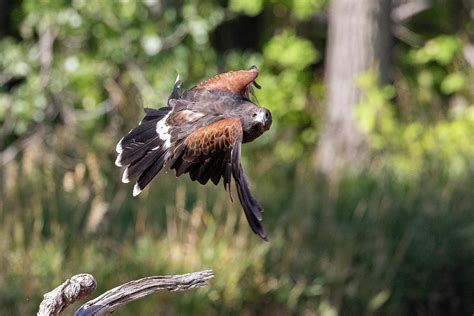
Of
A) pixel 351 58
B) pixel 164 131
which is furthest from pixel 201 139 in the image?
pixel 351 58

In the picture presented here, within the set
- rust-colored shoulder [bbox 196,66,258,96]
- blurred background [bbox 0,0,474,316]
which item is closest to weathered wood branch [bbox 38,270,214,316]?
rust-colored shoulder [bbox 196,66,258,96]

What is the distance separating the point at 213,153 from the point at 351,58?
7.86 meters

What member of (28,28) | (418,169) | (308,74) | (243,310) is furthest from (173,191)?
(308,74)

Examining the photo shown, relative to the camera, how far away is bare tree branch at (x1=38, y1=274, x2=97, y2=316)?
3.76 m

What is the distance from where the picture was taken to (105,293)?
3871mm

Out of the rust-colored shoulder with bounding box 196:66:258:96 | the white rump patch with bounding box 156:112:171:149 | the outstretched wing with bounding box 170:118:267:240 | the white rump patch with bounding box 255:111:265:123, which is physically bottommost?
Result: the outstretched wing with bounding box 170:118:267:240

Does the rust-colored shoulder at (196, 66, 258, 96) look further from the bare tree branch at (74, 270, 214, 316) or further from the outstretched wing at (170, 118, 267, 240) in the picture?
the bare tree branch at (74, 270, 214, 316)

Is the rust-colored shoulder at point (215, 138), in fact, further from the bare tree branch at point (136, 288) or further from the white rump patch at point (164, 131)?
the bare tree branch at point (136, 288)

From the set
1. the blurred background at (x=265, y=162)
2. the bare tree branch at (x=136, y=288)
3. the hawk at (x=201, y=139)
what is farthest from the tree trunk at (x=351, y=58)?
the bare tree branch at (x=136, y=288)

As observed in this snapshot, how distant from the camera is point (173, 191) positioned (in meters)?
8.37

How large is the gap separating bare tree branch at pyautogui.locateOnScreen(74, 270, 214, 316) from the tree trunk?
7.69 m

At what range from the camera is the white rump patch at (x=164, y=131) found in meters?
4.32

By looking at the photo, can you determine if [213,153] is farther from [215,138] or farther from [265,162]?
[265,162]

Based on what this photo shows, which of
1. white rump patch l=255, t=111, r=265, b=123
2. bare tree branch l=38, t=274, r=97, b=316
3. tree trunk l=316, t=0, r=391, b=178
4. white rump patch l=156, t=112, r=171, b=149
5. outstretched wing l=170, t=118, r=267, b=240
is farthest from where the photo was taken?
tree trunk l=316, t=0, r=391, b=178
